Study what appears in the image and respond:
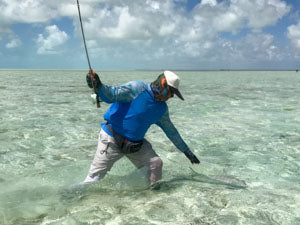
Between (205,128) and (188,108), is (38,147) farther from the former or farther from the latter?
(188,108)

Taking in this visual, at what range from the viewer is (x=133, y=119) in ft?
14.1

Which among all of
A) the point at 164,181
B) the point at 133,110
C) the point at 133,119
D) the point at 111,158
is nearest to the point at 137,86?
the point at 133,110

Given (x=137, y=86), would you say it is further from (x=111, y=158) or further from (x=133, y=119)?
(x=111, y=158)

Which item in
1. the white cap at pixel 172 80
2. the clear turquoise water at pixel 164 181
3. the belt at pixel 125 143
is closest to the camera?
the white cap at pixel 172 80

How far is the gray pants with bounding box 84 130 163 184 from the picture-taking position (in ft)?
14.9

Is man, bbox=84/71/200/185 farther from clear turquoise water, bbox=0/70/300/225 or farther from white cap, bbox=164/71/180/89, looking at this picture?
clear turquoise water, bbox=0/70/300/225

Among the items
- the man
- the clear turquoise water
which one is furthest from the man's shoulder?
the clear turquoise water

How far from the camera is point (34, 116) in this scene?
1210 cm

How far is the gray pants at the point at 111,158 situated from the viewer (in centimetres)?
454

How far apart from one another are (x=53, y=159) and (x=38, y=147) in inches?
42.6

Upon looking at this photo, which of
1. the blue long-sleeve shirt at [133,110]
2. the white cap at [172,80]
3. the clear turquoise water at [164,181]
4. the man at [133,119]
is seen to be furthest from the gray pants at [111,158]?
the white cap at [172,80]

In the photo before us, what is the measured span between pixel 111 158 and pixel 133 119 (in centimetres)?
72

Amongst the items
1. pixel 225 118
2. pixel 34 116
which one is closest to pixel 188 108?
pixel 225 118

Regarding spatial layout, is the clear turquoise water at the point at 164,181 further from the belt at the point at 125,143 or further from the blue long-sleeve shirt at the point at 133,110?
the blue long-sleeve shirt at the point at 133,110
